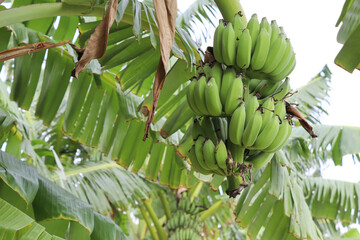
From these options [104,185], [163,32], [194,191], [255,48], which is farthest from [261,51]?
[194,191]

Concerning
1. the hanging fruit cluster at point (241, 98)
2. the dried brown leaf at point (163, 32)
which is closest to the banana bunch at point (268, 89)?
the hanging fruit cluster at point (241, 98)

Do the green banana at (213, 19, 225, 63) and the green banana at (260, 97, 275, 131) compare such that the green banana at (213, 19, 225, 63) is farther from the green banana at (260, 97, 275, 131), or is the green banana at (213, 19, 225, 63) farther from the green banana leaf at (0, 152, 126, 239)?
the green banana leaf at (0, 152, 126, 239)

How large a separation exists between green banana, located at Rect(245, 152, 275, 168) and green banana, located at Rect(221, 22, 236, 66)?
0.27 m

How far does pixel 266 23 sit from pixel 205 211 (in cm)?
217

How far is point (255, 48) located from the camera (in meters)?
1.15

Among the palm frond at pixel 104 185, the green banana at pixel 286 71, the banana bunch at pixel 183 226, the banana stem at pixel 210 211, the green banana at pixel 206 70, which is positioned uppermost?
the green banana at pixel 206 70

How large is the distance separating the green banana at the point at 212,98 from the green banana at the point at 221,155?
87 mm

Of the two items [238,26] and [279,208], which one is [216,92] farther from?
[279,208]

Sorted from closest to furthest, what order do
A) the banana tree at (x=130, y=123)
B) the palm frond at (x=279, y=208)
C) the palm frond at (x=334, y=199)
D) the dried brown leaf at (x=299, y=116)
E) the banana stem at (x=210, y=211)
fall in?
the dried brown leaf at (x=299, y=116) → the banana tree at (x=130, y=123) → the palm frond at (x=279, y=208) → the palm frond at (x=334, y=199) → the banana stem at (x=210, y=211)

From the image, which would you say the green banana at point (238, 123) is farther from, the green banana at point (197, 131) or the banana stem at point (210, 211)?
the banana stem at point (210, 211)

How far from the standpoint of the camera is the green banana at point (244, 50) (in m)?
1.12

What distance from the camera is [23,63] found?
1643 millimetres

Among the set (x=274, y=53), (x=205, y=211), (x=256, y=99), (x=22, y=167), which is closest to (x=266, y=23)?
(x=274, y=53)

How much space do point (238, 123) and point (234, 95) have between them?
7 centimetres
